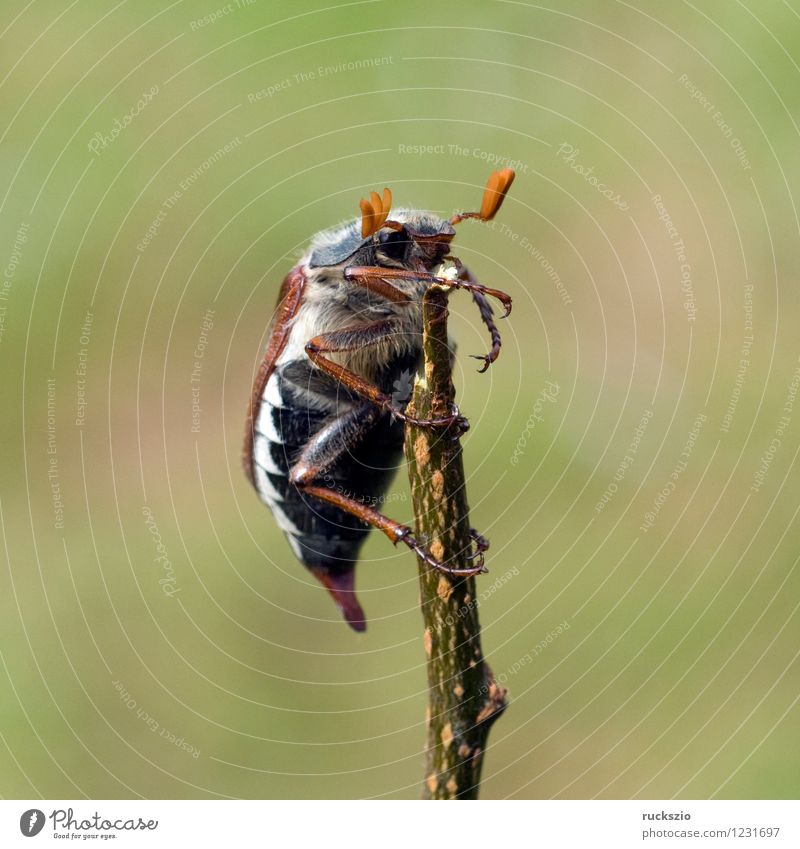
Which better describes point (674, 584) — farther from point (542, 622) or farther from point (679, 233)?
point (679, 233)

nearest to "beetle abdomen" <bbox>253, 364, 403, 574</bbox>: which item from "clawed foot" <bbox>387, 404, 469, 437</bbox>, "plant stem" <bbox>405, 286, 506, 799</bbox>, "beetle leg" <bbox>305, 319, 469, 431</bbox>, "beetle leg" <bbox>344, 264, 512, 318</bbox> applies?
"beetle leg" <bbox>305, 319, 469, 431</bbox>

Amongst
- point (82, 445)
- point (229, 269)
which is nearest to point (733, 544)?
point (229, 269)

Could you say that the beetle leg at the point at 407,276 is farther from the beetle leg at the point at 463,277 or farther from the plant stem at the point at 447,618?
the plant stem at the point at 447,618

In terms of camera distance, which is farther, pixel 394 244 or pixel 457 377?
pixel 457 377

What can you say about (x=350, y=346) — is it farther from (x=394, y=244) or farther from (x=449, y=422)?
(x=449, y=422)

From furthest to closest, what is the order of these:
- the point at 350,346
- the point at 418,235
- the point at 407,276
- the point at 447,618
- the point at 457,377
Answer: the point at 457,377
the point at 350,346
the point at 418,235
the point at 407,276
the point at 447,618
